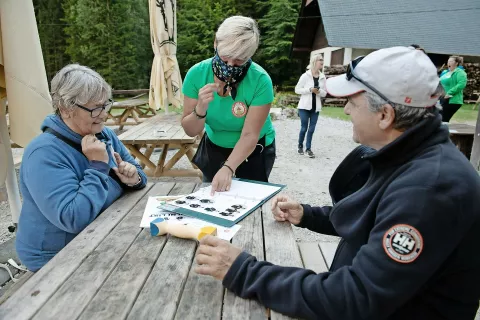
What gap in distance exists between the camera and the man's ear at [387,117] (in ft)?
3.39

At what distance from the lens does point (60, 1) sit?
26.2 meters

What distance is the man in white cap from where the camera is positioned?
0.87 meters

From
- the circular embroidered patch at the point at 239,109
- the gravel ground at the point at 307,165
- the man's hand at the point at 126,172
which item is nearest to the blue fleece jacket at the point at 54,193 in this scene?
the man's hand at the point at 126,172

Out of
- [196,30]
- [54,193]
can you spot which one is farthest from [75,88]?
[196,30]

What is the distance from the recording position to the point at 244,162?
7.83 feet

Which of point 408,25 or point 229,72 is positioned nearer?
point 229,72

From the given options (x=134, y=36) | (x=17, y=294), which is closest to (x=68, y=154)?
(x=17, y=294)

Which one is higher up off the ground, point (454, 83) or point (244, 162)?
point (244, 162)

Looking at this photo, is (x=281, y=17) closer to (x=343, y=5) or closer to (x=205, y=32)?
(x=205, y=32)

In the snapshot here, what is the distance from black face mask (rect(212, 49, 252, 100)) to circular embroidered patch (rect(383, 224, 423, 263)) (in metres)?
1.41

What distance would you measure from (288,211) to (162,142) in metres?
2.88

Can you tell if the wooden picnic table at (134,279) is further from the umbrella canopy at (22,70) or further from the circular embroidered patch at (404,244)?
the umbrella canopy at (22,70)

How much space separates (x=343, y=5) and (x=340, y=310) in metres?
19.0

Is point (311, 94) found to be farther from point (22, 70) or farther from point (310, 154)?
point (22, 70)
